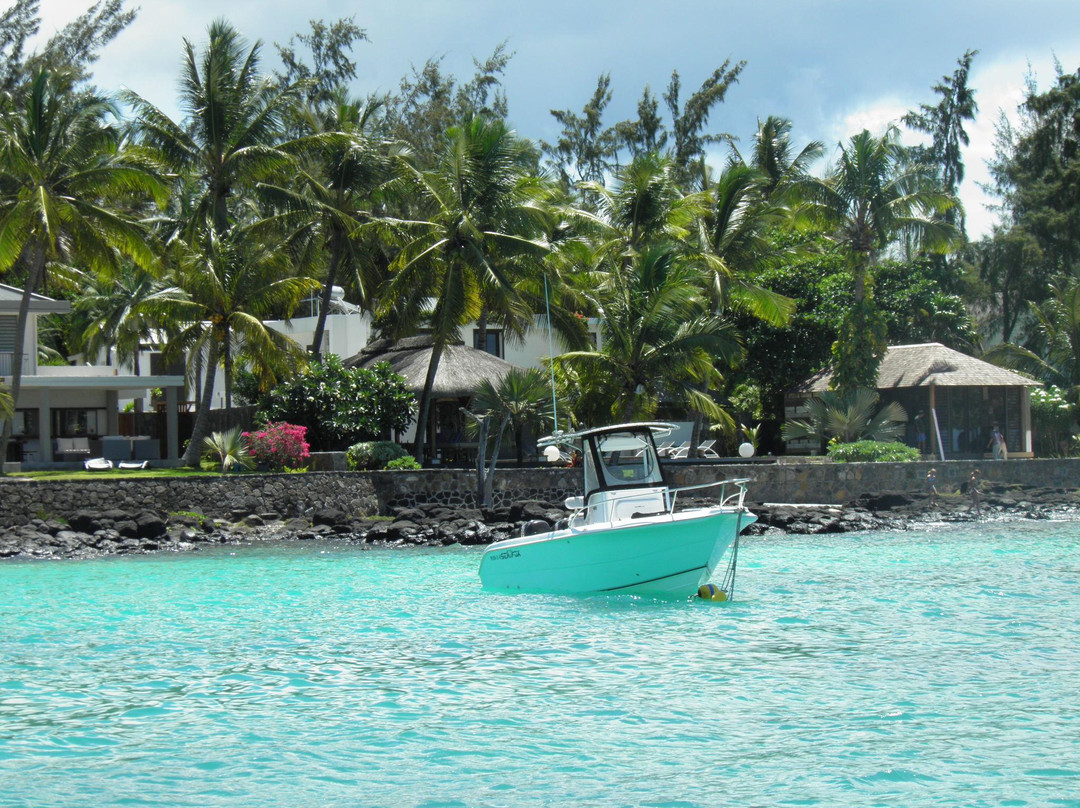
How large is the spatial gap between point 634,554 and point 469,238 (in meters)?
17.0

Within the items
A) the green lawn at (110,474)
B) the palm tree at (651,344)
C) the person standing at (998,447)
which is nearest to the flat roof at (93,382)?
the green lawn at (110,474)

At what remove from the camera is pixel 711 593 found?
16.3 meters

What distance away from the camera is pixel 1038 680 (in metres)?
11.4

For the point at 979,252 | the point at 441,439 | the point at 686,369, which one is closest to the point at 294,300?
the point at 441,439

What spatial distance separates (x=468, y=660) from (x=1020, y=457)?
28.8 meters

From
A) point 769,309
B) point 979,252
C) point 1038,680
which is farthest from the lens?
point 979,252

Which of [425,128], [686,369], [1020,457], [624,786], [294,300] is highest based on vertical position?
[425,128]

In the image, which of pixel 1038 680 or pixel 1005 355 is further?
pixel 1005 355

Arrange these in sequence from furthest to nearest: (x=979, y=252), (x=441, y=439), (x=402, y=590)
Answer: (x=979, y=252) < (x=441, y=439) < (x=402, y=590)

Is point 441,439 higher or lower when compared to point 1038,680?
higher

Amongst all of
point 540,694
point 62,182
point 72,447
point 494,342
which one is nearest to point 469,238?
point 62,182

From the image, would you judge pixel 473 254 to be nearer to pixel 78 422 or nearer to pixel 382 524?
pixel 382 524

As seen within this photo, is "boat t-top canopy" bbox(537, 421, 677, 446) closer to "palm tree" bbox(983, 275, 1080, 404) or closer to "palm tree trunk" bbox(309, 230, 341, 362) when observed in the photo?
"palm tree trunk" bbox(309, 230, 341, 362)

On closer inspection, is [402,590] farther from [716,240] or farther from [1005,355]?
[1005,355]
